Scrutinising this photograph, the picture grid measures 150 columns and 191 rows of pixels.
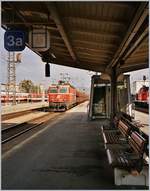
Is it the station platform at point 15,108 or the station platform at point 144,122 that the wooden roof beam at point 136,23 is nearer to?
the station platform at point 144,122

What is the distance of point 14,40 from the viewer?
34.3ft

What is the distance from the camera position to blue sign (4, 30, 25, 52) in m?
10.4

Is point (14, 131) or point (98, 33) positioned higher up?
point (98, 33)

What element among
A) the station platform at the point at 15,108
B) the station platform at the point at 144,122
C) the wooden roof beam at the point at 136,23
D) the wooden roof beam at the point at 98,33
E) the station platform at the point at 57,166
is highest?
the wooden roof beam at the point at 98,33

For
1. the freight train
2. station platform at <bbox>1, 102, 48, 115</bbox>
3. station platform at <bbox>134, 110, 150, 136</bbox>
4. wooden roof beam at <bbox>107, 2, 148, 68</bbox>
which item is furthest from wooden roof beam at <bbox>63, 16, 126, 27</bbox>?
the freight train

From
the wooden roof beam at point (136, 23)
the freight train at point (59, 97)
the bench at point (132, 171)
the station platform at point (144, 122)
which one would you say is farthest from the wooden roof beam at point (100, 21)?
the freight train at point (59, 97)

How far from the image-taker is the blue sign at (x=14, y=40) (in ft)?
34.1

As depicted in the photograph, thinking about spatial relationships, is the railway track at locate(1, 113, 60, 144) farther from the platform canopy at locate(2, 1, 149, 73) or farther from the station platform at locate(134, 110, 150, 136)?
the station platform at locate(134, 110, 150, 136)

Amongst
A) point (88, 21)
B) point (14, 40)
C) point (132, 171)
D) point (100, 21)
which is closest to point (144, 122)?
point (14, 40)

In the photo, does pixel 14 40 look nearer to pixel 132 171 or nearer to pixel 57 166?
pixel 57 166

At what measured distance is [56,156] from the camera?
1037 cm

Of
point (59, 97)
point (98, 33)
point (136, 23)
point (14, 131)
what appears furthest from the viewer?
point (59, 97)

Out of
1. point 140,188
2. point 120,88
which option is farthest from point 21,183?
point 120,88

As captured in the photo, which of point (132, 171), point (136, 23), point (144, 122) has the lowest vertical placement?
point (144, 122)
